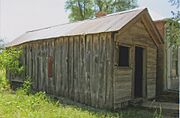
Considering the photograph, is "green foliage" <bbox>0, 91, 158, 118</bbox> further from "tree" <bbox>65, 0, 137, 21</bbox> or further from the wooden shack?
"tree" <bbox>65, 0, 137, 21</bbox>

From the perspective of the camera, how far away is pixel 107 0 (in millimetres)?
42219

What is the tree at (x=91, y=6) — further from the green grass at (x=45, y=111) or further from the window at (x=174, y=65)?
the green grass at (x=45, y=111)

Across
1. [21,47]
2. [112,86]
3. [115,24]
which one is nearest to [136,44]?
[115,24]

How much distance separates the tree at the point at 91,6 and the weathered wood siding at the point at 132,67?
28.3m

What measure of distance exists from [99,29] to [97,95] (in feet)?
8.60

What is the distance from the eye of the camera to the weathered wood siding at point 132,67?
11492mm

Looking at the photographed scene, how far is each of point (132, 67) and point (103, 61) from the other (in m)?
1.74

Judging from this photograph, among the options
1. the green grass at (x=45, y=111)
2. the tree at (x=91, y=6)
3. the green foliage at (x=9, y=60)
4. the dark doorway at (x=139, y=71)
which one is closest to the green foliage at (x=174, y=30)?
the green grass at (x=45, y=111)

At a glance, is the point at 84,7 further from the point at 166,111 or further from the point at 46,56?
the point at 166,111

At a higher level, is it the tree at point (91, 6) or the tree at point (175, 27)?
the tree at point (91, 6)

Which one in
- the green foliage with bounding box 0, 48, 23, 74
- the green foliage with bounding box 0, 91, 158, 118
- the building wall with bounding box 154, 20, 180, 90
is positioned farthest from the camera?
the building wall with bounding box 154, 20, 180, 90

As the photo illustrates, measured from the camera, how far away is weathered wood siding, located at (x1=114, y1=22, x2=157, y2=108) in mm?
11492

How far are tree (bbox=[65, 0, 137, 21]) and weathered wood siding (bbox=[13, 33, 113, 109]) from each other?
1084 inches

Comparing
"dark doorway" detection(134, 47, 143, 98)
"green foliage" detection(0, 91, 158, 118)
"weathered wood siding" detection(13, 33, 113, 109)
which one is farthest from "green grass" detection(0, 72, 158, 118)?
"dark doorway" detection(134, 47, 143, 98)
